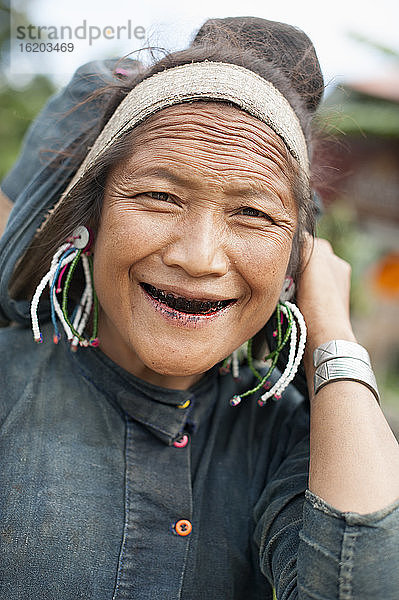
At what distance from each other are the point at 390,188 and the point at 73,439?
18.1 m

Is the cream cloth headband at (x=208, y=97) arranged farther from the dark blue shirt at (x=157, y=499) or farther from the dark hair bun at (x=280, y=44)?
the dark blue shirt at (x=157, y=499)

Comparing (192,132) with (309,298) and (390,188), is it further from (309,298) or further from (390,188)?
(390,188)

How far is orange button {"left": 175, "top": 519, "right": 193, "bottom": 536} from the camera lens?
1877 mm

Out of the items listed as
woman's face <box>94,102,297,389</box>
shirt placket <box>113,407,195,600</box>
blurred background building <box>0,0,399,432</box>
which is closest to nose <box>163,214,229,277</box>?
woman's face <box>94,102,297,389</box>

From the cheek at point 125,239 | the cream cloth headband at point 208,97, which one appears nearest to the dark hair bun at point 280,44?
the cream cloth headband at point 208,97

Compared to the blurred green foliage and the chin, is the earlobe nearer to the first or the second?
the chin

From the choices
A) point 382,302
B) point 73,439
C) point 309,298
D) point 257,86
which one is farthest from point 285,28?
point 382,302

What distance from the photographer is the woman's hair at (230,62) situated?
1941 mm

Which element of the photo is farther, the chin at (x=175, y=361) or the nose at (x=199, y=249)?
the chin at (x=175, y=361)

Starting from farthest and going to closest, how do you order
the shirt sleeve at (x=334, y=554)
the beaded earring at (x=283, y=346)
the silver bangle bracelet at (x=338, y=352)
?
the beaded earring at (x=283, y=346), the silver bangle bracelet at (x=338, y=352), the shirt sleeve at (x=334, y=554)

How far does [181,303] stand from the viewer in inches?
72.1

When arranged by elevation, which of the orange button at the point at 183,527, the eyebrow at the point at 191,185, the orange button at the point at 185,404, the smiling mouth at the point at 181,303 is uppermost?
the eyebrow at the point at 191,185

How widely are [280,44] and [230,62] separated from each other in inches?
13.3

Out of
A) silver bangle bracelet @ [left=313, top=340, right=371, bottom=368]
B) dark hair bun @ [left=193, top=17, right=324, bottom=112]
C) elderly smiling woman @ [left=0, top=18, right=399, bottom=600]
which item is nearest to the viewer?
elderly smiling woman @ [left=0, top=18, right=399, bottom=600]
